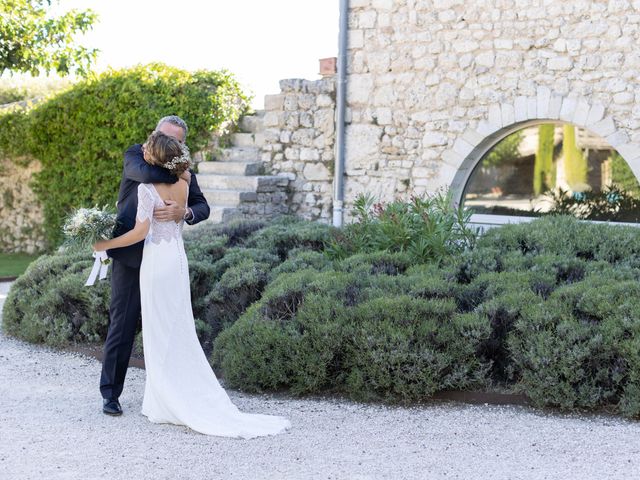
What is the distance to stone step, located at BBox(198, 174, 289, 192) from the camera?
36.4 feet

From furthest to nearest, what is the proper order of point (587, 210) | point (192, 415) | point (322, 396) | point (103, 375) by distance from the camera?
point (587, 210)
point (322, 396)
point (103, 375)
point (192, 415)

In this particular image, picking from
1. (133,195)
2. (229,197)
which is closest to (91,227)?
(133,195)

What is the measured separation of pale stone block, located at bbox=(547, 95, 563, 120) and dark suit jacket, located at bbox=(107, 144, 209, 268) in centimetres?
538

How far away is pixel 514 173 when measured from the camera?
34.1ft

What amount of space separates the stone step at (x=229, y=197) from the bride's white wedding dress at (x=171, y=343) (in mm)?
5719

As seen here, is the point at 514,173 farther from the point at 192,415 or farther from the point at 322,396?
the point at 192,415

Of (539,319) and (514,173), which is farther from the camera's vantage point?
(514,173)

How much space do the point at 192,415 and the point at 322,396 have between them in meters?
1.09

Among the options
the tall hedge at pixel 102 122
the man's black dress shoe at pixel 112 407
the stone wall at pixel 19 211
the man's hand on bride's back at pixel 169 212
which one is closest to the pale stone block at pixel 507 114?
the tall hedge at pixel 102 122

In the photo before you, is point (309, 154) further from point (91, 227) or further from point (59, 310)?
point (91, 227)

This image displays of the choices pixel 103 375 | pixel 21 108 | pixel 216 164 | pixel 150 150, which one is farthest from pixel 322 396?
pixel 21 108

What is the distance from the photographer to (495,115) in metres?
9.98

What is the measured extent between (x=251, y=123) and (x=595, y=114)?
16.1 feet

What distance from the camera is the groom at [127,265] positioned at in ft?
17.1
